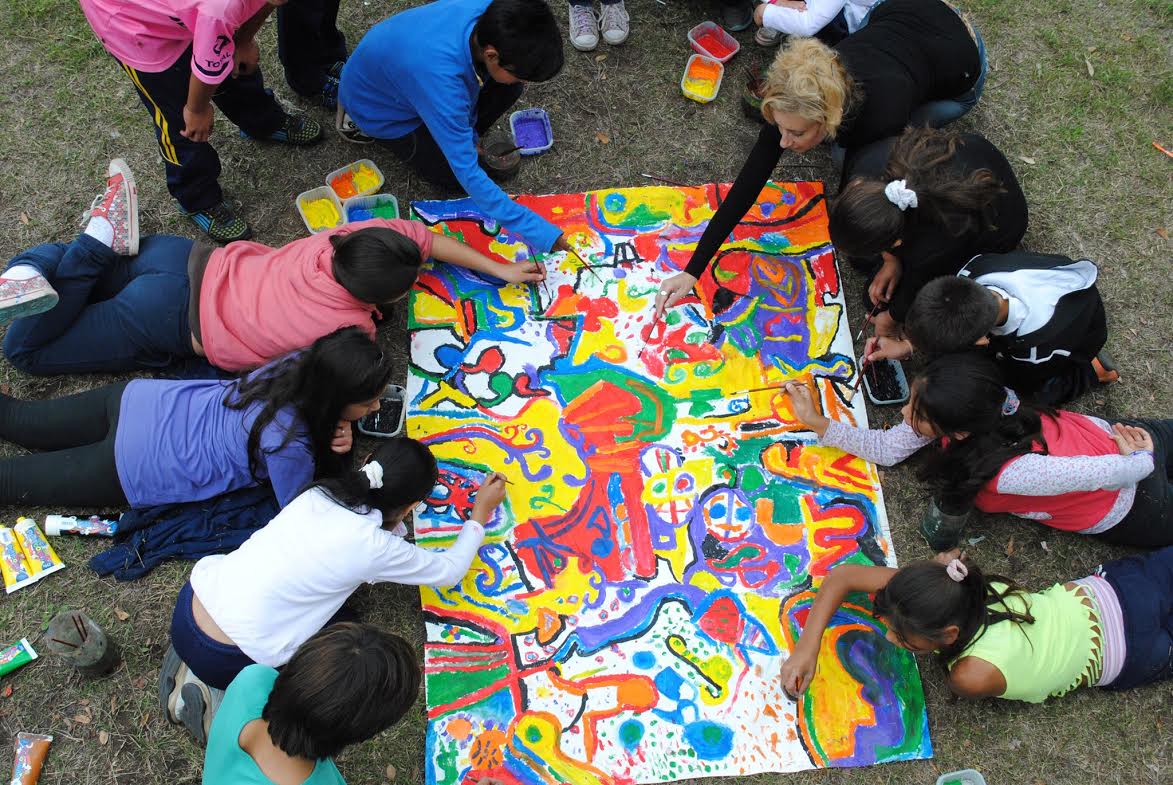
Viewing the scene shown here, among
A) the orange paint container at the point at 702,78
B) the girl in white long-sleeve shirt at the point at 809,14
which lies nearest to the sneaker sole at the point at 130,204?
the orange paint container at the point at 702,78

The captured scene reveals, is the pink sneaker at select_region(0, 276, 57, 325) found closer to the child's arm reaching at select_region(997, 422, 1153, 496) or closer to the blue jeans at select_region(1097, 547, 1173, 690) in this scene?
the child's arm reaching at select_region(997, 422, 1153, 496)

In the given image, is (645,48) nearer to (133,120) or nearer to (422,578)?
(133,120)

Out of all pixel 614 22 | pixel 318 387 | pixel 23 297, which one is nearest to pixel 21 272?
pixel 23 297

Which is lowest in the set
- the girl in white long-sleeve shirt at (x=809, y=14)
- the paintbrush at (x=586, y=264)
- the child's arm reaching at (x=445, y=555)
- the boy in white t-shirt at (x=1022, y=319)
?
the child's arm reaching at (x=445, y=555)

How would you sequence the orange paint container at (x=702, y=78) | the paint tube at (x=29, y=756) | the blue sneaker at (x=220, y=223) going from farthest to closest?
1. the orange paint container at (x=702, y=78)
2. the blue sneaker at (x=220, y=223)
3. the paint tube at (x=29, y=756)

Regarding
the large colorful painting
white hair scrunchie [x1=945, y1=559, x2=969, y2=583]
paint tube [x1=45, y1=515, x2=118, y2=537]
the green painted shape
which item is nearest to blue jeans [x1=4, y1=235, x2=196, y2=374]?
paint tube [x1=45, y1=515, x2=118, y2=537]

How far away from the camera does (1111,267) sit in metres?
4.32

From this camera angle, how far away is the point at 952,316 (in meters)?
3.24

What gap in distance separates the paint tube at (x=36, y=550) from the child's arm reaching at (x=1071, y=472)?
3.94 meters

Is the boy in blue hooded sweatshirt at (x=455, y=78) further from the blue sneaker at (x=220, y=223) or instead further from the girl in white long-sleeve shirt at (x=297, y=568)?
the girl in white long-sleeve shirt at (x=297, y=568)

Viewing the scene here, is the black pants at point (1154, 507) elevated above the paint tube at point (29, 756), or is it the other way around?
the black pants at point (1154, 507)

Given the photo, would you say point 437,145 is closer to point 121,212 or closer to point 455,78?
point 455,78

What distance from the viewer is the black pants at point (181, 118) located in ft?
11.5

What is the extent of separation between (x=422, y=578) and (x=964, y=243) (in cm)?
270
